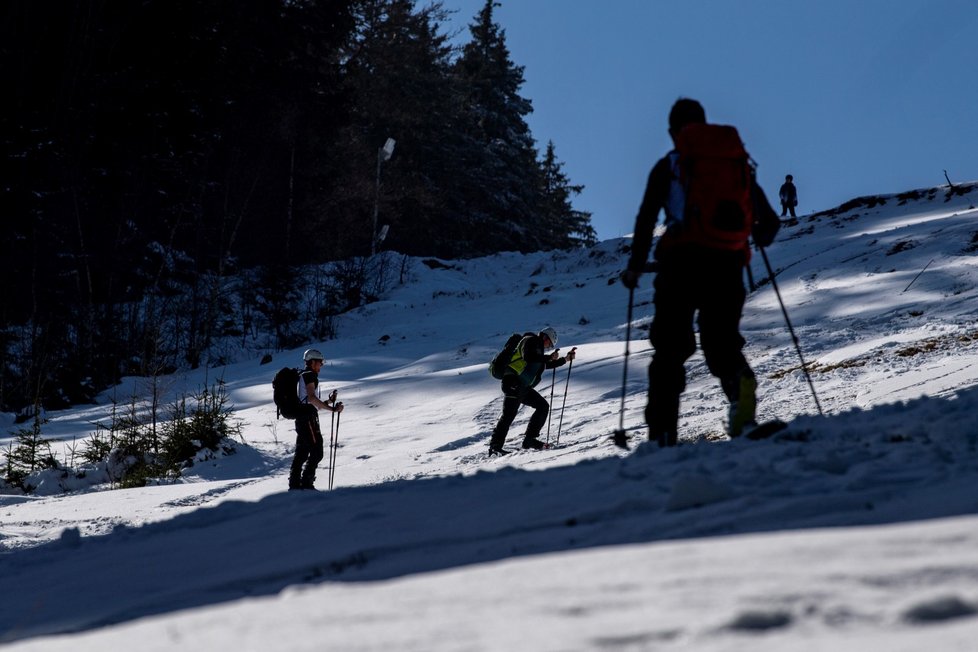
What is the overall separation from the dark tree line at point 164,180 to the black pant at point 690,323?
8.83m

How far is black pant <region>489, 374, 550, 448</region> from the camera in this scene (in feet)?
30.8

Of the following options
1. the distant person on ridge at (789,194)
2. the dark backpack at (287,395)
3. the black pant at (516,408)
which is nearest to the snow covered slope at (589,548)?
the black pant at (516,408)

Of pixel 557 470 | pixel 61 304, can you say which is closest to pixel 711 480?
pixel 557 470

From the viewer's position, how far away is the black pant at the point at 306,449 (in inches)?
337

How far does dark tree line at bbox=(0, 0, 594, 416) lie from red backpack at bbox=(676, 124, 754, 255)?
30.1 ft

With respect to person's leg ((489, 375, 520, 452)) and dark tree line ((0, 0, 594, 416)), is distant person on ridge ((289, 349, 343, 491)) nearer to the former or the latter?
person's leg ((489, 375, 520, 452))

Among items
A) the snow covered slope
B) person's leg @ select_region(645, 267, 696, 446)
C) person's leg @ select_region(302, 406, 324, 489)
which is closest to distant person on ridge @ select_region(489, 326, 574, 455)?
the snow covered slope

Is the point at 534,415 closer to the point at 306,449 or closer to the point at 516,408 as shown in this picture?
the point at 516,408

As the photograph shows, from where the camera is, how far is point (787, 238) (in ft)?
69.1

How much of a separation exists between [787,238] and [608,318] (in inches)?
243

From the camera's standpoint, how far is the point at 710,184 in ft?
14.8

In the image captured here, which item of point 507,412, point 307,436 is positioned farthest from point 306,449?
point 507,412

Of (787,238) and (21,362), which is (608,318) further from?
(21,362)

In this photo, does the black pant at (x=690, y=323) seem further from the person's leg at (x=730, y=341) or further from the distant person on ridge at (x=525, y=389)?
the distant person on ridge at (x=525, y=389)
